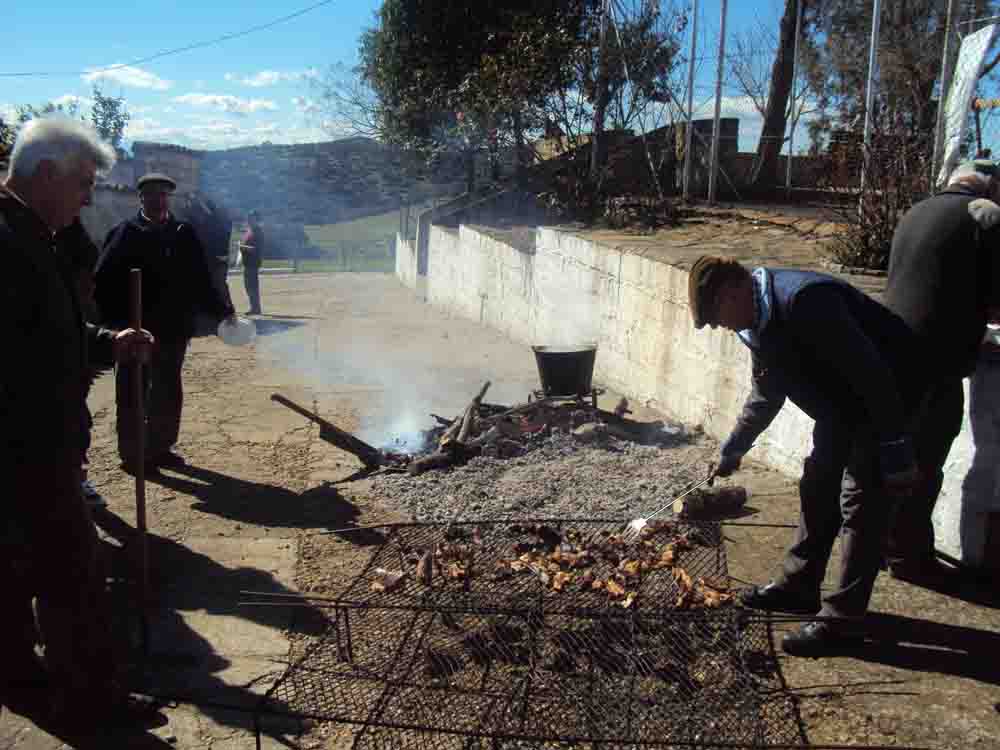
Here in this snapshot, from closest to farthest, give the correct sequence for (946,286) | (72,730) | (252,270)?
1. (72,730)
2. (946,286)
3. (252,270)

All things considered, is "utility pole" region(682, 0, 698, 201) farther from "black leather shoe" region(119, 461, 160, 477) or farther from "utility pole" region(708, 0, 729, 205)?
"black leather shoe" region(119, 461, 160, 477)

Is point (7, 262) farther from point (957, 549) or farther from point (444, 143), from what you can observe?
point (444, 143)

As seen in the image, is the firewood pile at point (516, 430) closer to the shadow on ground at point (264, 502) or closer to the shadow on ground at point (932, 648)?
the shadow on ground at point (264, 502)

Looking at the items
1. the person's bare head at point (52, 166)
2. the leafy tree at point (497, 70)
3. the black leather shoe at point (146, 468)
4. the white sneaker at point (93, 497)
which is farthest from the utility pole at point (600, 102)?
the person's bare head at point (52, 166)

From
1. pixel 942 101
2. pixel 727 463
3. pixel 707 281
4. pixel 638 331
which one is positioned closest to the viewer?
pixel 707 281

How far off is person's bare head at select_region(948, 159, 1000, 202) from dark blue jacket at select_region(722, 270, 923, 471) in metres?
0.90

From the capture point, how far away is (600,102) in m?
14.0

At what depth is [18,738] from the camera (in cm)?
323

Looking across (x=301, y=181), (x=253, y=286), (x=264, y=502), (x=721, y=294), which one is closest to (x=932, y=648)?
(x=721, y=294)

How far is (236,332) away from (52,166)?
121 inches

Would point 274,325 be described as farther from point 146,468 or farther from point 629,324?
point 146,468

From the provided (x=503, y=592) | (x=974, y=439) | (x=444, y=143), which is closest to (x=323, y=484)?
(x=503, y=592)

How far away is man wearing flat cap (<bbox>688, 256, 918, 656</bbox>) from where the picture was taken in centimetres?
322

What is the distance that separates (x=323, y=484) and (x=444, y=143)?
13559 mm
